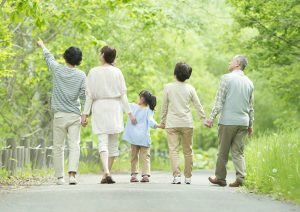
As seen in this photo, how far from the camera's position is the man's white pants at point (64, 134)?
11.9 m

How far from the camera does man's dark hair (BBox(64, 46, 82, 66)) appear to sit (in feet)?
39.2

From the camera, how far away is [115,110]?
12086mm

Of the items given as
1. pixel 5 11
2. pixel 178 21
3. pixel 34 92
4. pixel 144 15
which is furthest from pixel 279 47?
pixel 34 92

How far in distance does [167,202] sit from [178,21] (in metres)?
13.8

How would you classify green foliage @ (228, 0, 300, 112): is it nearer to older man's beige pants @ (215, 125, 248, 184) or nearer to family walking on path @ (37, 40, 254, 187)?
family walking on path @ (37, 40, 254, 187)

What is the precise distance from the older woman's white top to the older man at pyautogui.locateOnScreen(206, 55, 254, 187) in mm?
1505

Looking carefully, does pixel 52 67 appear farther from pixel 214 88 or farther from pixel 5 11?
pixel 214 88

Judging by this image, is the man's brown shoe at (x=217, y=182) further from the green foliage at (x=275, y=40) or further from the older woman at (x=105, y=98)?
the green foliage at (x=275, y=40)

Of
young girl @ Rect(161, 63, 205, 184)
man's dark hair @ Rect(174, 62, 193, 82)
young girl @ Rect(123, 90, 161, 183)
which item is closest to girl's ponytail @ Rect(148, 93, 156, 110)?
young girl @ Rect(123, 90, 161, 183)

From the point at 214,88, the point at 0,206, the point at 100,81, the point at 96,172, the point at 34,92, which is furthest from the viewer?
the point at 214,88

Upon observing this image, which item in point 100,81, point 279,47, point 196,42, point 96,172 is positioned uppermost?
point 196,42

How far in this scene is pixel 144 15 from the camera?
1728 cm

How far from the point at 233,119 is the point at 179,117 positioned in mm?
877

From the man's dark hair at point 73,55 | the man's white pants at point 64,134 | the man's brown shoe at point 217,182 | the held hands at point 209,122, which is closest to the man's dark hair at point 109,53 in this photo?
the man's dark hair at point 73,55
